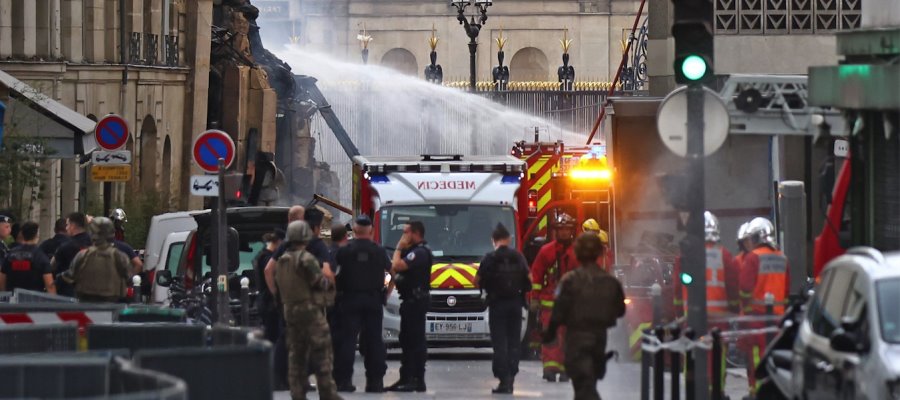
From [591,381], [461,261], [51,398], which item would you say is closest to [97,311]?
[591,381]

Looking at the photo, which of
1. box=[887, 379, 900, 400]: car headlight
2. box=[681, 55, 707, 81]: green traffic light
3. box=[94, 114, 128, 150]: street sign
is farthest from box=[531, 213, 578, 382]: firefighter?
box=[94, 114, 128, 150]: street sign

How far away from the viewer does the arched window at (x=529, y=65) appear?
106 m

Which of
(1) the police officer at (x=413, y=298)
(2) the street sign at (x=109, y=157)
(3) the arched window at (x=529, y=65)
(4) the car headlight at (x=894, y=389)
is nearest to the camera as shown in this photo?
(4) the car headlight at (x=894, y=389)

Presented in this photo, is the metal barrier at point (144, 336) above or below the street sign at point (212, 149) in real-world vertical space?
below

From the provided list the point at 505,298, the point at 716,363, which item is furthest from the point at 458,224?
the point at 716,363

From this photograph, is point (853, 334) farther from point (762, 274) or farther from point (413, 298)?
point (413, 298)

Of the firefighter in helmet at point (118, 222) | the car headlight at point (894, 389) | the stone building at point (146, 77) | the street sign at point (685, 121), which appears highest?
the stone building at point (146, 77)

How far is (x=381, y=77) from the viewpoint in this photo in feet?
262

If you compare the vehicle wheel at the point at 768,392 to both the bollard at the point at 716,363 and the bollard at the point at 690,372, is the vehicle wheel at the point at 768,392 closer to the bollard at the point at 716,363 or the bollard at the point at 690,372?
the bollard at the point at 716,363

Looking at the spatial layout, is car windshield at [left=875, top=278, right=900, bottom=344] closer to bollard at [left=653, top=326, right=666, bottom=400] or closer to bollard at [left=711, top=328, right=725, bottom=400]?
bollard at [left=711, top=328, right=725, bottom=400]

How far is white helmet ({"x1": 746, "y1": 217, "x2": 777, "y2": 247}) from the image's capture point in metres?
18.9

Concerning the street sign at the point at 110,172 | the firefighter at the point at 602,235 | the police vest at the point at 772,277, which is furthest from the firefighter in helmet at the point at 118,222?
the police vest at the point at 772,277

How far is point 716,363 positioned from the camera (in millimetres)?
15828

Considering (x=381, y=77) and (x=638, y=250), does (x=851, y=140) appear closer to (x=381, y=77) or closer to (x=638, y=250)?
(x=638, y=250)
